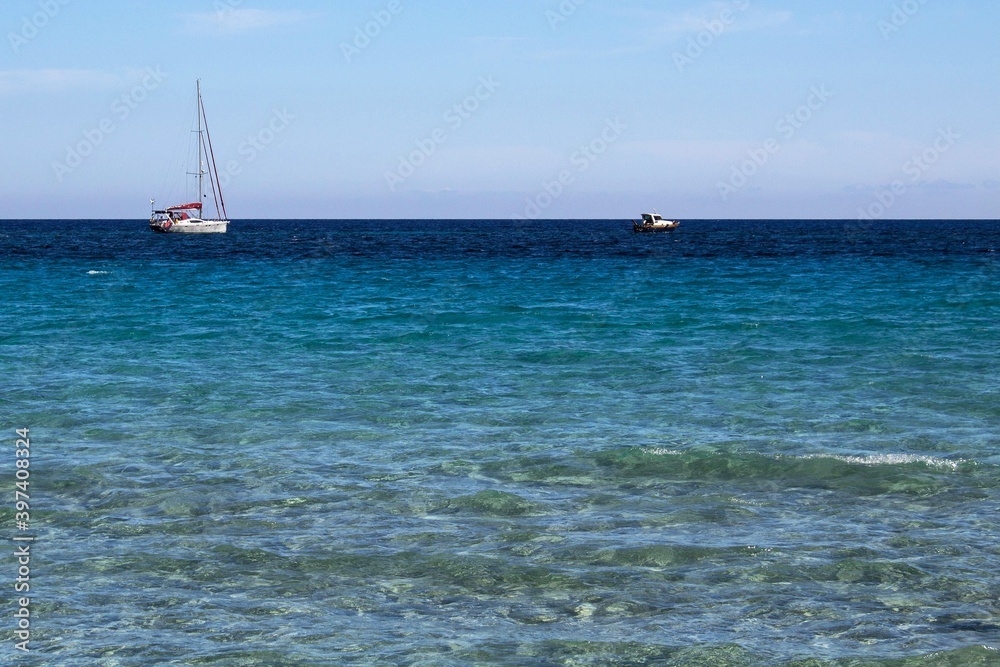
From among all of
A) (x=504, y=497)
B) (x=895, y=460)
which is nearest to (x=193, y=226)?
(x=504, y=497)

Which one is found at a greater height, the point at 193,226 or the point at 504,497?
the point at 193,226

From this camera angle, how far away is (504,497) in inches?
427

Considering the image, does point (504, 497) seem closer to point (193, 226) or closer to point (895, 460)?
point (895, 460)

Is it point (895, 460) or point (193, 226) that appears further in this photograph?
point (193, 226)

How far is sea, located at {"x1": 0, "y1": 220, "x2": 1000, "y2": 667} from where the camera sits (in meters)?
7.34

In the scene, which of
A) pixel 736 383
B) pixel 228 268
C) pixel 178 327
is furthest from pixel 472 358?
pixel 228 268

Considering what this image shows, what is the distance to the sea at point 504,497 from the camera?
7336 mm

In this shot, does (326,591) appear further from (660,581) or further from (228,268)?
(228,268)
